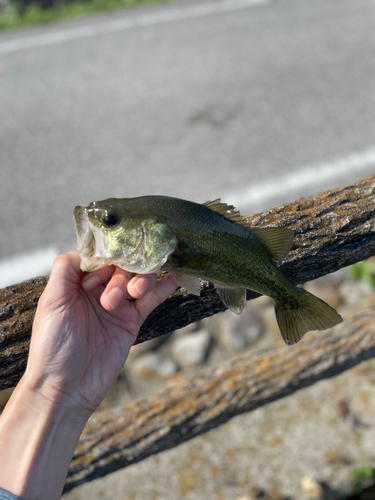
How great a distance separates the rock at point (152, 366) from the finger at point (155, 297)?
6.19ft

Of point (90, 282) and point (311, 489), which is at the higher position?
point (90, 282)

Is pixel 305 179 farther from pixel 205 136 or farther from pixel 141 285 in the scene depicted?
pixel 141 285

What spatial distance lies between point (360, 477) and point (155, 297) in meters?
2.56

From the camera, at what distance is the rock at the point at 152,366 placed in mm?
4113

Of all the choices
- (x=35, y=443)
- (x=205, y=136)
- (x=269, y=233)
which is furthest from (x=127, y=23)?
(x=35, y=443)

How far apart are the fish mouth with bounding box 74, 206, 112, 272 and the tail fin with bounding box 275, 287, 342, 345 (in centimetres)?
102

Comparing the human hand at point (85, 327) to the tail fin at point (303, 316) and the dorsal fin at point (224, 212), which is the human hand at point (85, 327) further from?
the tail fin at point (303, 316)

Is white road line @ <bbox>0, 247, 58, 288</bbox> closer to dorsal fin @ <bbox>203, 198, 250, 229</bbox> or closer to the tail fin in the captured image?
dorsal fin @ <bbox>203, 198, 250, 229</bbox>

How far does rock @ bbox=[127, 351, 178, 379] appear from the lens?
13.5 feet

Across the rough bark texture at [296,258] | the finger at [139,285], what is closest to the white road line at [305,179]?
the rough bark texture at [296,258]

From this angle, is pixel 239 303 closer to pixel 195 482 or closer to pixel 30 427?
pixel 30 427

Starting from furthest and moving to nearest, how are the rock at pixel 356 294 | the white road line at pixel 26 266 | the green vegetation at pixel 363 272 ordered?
the white road line at pixel 26 266, the green vegetation at pixel 363 272, the rock at pixel 356 294

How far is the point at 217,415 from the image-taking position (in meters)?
3.04

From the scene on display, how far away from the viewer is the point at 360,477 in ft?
11.5
